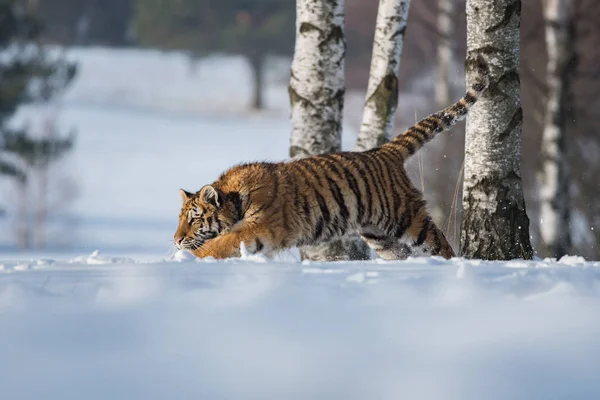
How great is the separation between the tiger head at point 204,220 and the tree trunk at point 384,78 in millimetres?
2857

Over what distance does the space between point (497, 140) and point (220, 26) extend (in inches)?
1511

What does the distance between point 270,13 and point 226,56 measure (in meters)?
7.37

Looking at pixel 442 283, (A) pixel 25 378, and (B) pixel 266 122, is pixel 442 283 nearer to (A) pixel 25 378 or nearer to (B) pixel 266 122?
(A) pixel 25 378

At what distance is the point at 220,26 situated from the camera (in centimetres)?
4409

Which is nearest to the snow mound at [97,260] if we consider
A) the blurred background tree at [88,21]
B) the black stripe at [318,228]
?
the black stripe at [318,228]

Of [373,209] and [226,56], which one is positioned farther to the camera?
[226,56]

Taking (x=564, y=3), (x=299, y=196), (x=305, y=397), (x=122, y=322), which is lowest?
(x=305, y=397)

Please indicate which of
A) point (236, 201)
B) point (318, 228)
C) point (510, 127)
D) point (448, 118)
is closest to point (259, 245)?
point (236, 201)

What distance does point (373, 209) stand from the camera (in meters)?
6.72

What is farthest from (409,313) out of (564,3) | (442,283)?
(564,3)

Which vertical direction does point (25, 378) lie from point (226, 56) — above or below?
below

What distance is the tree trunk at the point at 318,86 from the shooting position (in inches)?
324

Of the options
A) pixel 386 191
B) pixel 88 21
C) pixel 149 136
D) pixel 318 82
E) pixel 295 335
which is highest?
pixel 88 21

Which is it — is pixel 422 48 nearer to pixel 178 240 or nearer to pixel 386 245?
pixel 386 245
